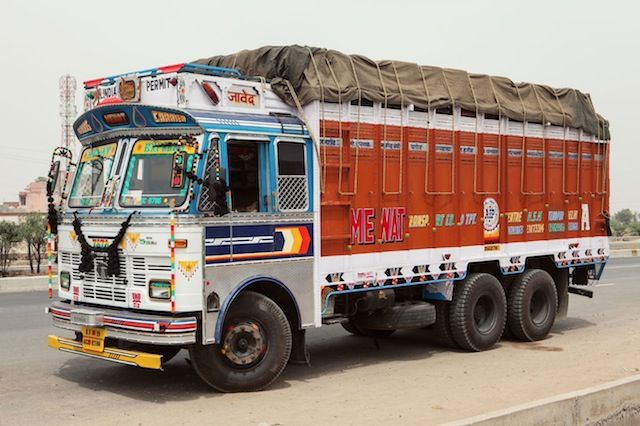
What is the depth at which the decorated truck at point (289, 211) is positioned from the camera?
25.8ft

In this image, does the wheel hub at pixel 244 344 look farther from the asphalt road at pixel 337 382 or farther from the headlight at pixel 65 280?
the headlight at pixel 65 280

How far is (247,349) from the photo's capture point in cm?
822

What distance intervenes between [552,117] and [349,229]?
4.56 metres

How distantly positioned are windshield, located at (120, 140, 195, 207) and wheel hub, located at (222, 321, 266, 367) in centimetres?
139

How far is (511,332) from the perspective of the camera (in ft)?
38.3

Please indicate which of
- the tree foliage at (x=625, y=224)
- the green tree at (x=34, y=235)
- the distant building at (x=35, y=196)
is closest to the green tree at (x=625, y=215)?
the tree foliage at (x=625, y=224)

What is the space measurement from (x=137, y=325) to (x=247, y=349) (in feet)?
3.77

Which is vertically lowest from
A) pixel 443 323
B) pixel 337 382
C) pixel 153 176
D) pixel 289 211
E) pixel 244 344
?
pixel 337 382

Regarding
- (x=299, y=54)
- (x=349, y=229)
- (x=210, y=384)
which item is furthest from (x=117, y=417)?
(x=299, y=54)

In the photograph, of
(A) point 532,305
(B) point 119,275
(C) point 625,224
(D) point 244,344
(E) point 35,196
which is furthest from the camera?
(E) point 35,196

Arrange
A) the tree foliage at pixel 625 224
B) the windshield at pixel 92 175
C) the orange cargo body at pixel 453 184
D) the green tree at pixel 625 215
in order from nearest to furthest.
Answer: the windshield at pixel 92 175 < the orange cargo body at pixel 453 184 < the tree foliage at pixel 625 224 < the green tree at pixel 625 215

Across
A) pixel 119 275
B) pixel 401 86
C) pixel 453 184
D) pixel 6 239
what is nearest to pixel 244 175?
pixel 119 275

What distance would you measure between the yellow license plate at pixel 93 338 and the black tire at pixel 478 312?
4.63m

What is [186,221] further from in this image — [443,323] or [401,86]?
[443,323]
